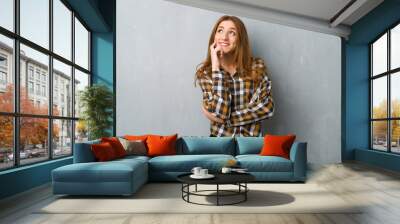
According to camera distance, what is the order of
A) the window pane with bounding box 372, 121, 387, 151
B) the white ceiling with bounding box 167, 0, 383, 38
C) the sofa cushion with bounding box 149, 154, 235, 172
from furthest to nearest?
1. the window pane with bounding box 372, 121, 387, 151
2. the white ceiling with bounding box 167, 0, 383, 38
3. the sofa cushion with bounding box 149, 154, 235, 172

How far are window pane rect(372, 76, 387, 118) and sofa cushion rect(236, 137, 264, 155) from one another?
379 centimetres

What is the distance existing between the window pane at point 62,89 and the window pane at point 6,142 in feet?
5.34

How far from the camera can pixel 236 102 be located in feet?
22.3

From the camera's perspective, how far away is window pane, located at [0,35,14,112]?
4711mm

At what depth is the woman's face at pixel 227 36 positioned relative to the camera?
685 centimetres

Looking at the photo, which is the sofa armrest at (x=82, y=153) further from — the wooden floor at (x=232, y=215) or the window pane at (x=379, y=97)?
the window pane at (x=379, y=97)

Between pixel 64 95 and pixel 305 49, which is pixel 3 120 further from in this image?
pixel 305 49

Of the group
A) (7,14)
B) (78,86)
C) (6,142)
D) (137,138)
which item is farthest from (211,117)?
(7,14)

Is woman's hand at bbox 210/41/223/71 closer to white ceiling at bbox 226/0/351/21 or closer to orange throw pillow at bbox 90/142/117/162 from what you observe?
white ceiling at bbox 226/0/351/21

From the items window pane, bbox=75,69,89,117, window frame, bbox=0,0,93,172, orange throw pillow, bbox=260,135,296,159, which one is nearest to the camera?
window frame, bbox=0,0,93,172

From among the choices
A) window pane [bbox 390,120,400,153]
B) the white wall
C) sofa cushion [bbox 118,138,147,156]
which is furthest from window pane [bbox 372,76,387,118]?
sofa cushion [bbox 118,138,147,156]


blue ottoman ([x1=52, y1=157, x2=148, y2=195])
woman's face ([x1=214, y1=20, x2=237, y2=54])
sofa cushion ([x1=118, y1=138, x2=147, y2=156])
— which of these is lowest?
blue ottoman ([x1=52, y1=157, x2=148, y2=195])

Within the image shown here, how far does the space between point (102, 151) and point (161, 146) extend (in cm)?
116

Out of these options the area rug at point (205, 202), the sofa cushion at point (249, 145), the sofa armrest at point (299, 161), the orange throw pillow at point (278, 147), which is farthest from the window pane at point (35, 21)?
the sofa armrest at point (299, 161)
